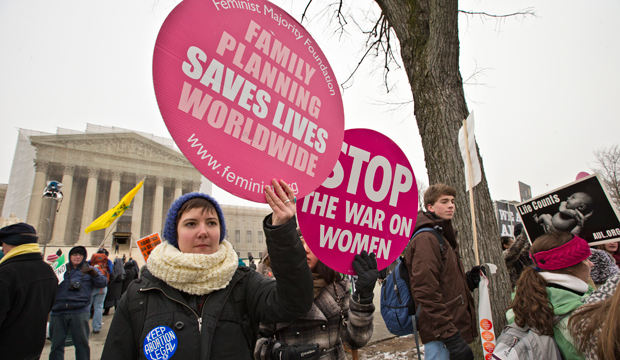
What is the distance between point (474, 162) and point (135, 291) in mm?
2597

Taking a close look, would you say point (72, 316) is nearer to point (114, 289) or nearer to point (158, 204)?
point (114, 289)

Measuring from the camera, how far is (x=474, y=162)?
2.82 m

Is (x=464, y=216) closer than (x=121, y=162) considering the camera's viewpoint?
Yes

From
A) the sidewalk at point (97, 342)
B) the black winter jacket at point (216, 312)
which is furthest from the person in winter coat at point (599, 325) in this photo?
the sidewalk at point (97, 342)

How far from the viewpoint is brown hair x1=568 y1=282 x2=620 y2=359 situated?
1121mm

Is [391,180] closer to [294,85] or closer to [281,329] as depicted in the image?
[294,85]

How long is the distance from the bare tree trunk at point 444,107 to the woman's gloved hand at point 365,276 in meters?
2.06

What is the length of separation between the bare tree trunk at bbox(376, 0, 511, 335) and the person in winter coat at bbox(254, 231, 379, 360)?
201 cm

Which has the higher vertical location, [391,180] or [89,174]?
[89,174]

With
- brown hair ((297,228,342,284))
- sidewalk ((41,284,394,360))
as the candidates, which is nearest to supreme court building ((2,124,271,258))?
sidewalk ((41,284,394,360))

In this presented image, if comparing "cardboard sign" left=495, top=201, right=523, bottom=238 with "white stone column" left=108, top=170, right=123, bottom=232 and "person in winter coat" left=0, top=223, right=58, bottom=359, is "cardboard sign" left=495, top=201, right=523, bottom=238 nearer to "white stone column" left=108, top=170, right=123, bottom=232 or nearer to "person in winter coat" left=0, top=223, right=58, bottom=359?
"person in winter coat" left=0, top=223, right=58, bottom=359

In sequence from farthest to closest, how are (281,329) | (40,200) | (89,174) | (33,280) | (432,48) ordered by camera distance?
(89,174) < (40,200) < (432,48) < (33,280) < (281,329)

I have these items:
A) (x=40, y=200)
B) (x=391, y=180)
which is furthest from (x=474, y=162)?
(x=40, y=200)

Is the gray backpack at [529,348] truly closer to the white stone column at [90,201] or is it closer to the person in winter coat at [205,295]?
the person in winter coat at [205,295]
